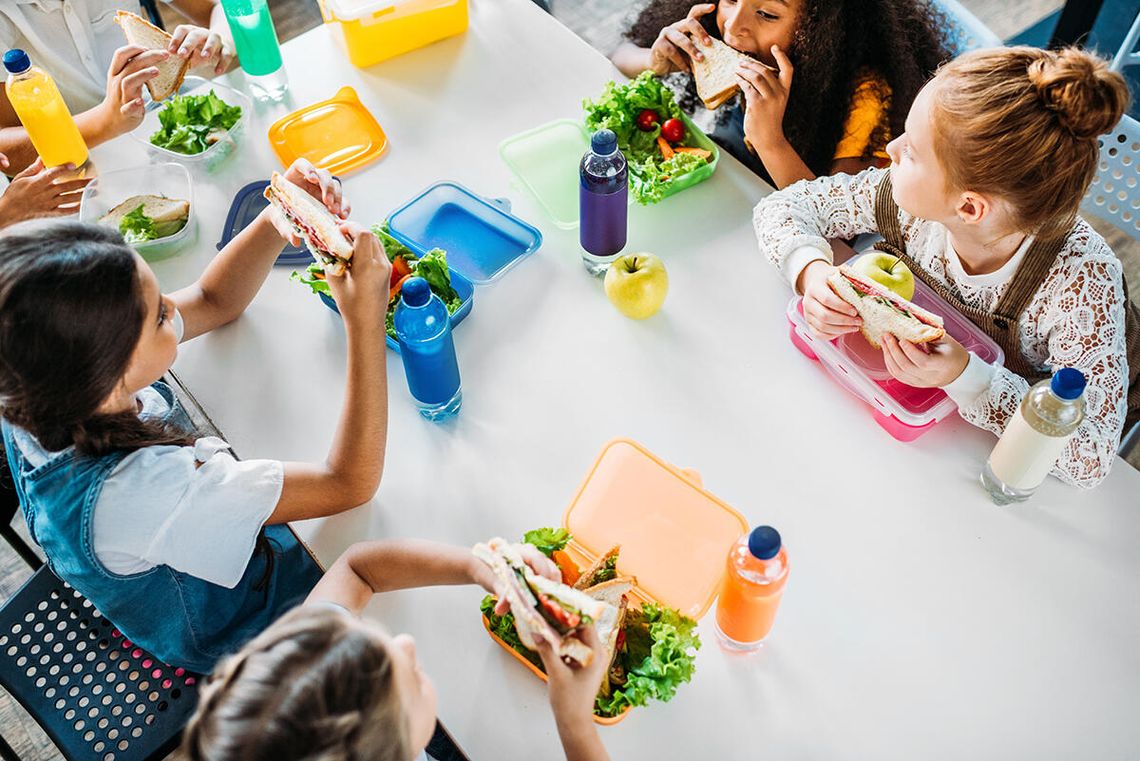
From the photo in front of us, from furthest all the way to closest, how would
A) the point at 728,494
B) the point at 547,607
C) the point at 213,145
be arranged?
the point at 213,145, the point at 728,494, the point at 547,607

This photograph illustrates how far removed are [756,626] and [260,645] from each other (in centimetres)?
57

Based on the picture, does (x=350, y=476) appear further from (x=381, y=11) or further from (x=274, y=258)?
(x=381, y=11)

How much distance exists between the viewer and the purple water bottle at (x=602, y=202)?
1.42 meters

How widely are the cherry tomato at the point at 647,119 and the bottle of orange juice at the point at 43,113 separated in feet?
3.43

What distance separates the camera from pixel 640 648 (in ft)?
3.62

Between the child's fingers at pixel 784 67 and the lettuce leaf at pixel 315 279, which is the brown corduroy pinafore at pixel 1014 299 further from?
the lettuce leaf at pixel 315 279

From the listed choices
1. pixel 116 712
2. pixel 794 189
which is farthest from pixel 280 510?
pixel 794 189

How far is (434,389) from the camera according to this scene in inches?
52.2

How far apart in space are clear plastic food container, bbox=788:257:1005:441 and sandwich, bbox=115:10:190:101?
127 centimetres

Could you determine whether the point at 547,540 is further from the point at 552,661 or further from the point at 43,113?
the point at 43,113

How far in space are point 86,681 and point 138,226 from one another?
0.76 metres

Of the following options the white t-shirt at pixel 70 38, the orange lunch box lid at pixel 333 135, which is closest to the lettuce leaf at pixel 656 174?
the orange lunch box lid at pixel 333 135

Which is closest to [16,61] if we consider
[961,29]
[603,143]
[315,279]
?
[315,279]

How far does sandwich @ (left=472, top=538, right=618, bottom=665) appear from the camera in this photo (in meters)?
0.94
